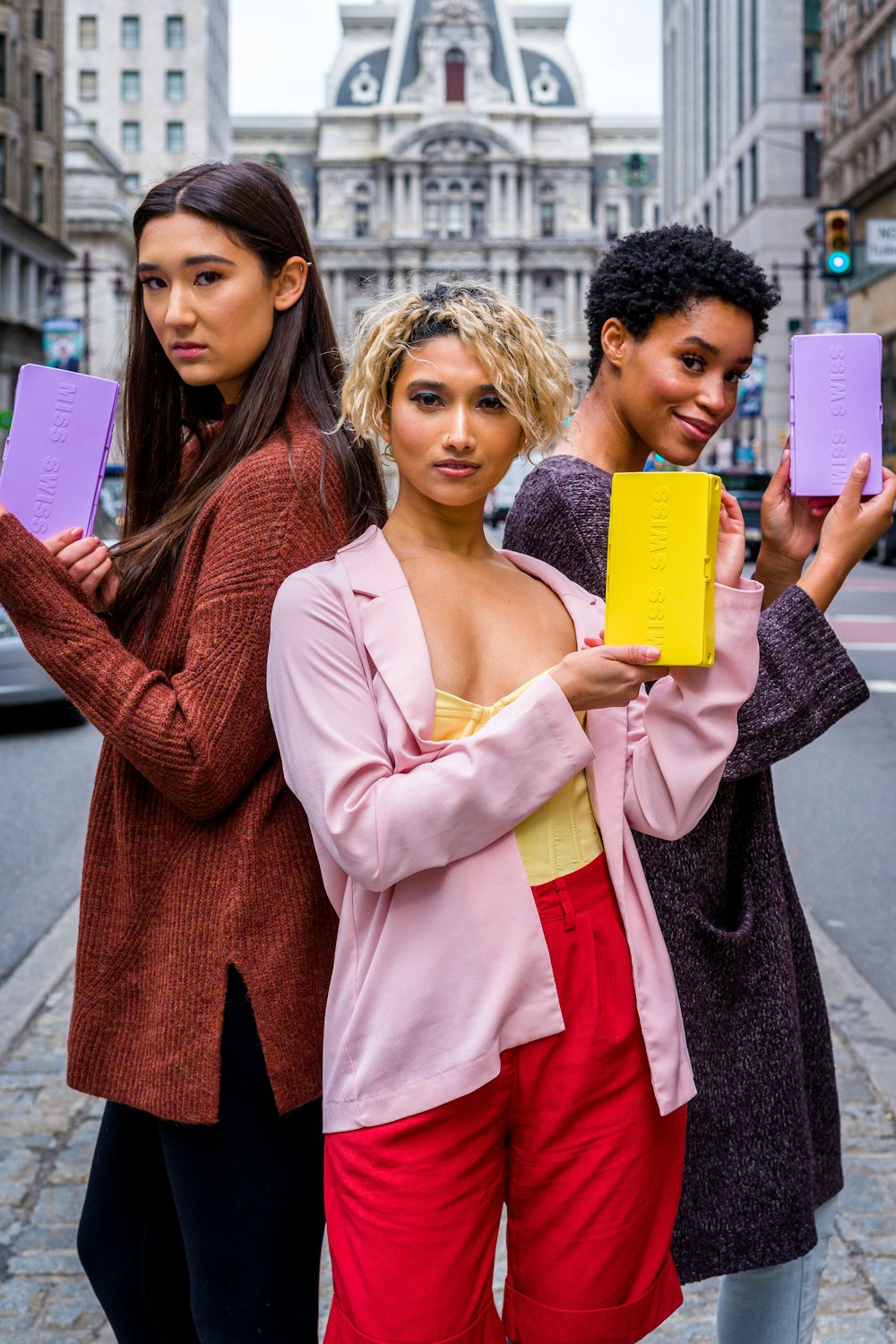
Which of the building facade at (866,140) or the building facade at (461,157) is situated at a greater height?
the building facade at (461,157)

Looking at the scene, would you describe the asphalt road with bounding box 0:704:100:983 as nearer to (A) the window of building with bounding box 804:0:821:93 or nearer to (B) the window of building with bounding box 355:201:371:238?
(A) the window of building with bounding box 804:0:821:93

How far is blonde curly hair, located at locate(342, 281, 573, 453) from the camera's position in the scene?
1.86 meters

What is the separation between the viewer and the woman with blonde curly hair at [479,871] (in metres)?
1.74

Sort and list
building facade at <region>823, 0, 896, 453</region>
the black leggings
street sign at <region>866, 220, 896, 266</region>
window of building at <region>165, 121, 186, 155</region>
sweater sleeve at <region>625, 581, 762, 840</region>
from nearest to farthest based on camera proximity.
A: sweater sleeve at <region>625, 581, 762, 840</region>, the black leggings, street sign at <region>866, 220, 896, 266</region>, building facade at <region>823, 0, 896, 453</region>, window of building at <region>165, 121, 186, 155</region>

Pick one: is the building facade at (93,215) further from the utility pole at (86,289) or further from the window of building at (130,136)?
the window of building at (130,136)

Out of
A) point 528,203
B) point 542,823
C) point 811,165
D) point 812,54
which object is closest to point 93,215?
point 811,165

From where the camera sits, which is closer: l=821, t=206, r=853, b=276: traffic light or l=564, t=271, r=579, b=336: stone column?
l=821, t=206, r=853, b=276: traffic light

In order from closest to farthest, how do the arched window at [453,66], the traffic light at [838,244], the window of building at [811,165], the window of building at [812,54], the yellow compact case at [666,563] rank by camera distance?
the yellow compact case at [666,563], the traffic light at [838,244], the window of building at [812,54], the window of building at [811,165], the arched window at [453,66]

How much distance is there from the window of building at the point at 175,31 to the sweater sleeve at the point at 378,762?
291ft

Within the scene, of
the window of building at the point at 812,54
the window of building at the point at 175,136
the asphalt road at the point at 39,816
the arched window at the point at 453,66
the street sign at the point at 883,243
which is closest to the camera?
the asphalt road at the point at 39,816

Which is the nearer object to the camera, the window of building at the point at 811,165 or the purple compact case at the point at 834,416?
→ the purple compact case at the point at 834,416

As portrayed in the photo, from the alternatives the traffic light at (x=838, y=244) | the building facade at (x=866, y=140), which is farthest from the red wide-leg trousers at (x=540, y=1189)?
the building facade at (x=866, y=140)

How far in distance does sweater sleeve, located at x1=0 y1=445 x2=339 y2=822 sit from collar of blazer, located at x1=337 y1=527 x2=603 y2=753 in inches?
4.5

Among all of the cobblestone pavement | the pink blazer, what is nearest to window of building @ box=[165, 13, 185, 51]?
the cobblestone pavement
